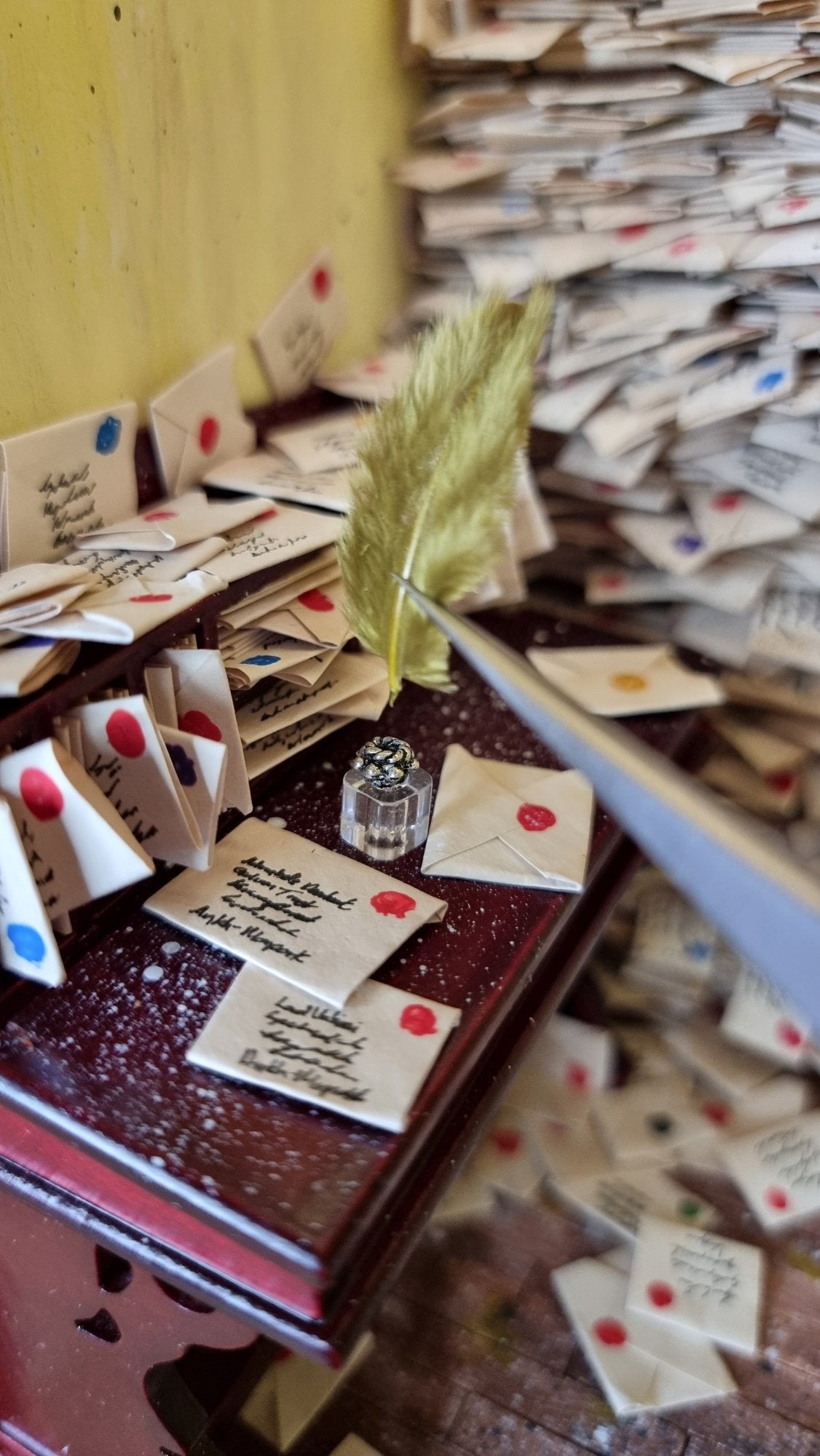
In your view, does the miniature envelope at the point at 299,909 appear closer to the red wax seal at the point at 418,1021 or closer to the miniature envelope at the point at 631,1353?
the red wax seal at the point at 418,1021

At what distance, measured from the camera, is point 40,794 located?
0.75 metres

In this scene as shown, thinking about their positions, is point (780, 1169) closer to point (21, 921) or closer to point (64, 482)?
point (21, 921)

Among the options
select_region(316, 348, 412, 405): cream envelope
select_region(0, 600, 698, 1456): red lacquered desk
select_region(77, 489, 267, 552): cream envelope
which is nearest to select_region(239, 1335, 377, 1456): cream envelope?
select_region(0, 600, 698, 1456): red lacquered desk

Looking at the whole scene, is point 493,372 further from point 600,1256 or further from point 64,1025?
point 600,1256

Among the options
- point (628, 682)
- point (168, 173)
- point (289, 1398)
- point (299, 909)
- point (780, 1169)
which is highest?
point (168, 173)

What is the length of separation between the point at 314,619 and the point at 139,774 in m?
0.26

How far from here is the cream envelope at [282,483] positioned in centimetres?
109

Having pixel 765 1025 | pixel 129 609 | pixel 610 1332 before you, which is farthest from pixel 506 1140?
pixel 129 609

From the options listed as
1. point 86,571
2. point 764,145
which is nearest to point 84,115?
point 86,571

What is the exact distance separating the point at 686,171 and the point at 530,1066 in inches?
47.1

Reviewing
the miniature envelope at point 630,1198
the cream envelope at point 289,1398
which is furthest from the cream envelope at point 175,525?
the miniature envelope at point 630,1198

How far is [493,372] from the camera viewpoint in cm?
91

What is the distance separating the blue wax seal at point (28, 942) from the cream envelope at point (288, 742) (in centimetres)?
26

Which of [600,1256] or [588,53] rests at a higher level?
[588,53]
